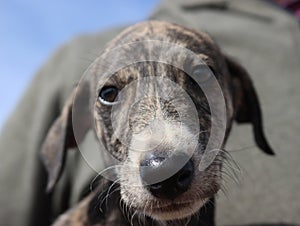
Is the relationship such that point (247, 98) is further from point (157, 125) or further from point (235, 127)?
point (157, 125)

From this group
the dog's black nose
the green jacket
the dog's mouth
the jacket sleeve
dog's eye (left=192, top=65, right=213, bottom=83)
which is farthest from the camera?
the jacket sleeve

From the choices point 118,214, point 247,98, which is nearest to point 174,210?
point 118,214

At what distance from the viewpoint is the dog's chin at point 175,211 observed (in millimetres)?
2059

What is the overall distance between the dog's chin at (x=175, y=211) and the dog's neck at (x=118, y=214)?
4.8 inches

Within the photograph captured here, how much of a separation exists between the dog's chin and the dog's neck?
12 centimetres

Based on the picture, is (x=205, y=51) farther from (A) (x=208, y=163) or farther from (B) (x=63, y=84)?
(B) (x=63, y=84)

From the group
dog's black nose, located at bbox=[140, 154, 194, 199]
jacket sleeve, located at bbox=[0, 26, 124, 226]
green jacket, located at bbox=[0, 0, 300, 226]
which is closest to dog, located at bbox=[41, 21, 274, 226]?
dog's black nose, located at bbox=[140, 154, 194, 199]

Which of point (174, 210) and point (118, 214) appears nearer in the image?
point (174, 210)

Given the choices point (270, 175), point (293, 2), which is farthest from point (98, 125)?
point (293, 2)

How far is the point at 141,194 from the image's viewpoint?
7.02ft

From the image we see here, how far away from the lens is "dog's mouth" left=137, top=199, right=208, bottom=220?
6.75 feet

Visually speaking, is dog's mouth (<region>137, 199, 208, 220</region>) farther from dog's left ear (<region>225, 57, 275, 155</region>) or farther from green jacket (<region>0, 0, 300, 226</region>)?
green jacket (<region>0, 0, 300, 226</region>)

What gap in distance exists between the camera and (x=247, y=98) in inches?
123

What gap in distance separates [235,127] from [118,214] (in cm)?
133
